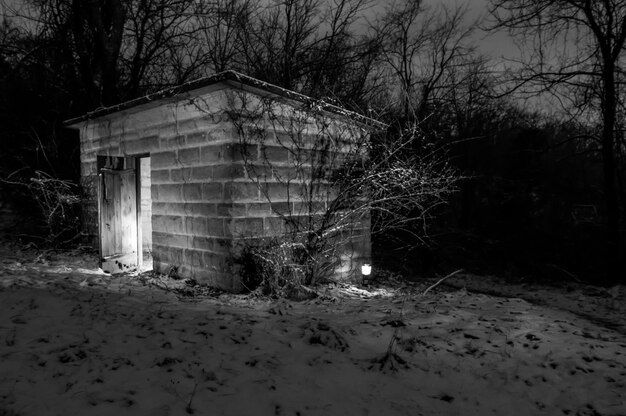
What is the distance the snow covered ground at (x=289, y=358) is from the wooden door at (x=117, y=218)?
1.93 meters

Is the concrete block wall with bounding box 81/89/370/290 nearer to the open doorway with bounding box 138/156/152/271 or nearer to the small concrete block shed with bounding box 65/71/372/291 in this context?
the small concrete block shed with bounding box 65/71/372/291

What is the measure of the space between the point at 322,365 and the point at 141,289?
358cm

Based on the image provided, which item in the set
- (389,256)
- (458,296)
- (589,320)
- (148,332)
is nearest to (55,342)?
(148,332)

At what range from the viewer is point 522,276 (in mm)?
14359

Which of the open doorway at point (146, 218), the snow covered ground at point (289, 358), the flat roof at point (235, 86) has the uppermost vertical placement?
the flat roof at point (235, 86)

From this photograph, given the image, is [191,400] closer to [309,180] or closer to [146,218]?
[309,180]

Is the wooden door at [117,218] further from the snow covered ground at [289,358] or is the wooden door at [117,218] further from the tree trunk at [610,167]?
the tree trunk at [610,167]

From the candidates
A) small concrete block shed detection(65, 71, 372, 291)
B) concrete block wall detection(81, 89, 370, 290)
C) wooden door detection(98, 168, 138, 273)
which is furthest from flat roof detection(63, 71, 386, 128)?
wooden door detection(98, 168, 138, 273)

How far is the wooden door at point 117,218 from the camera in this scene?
7023 mm

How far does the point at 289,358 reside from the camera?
3.31 metres

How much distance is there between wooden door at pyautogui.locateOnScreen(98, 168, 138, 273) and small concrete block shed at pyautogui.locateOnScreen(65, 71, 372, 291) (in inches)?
0.7

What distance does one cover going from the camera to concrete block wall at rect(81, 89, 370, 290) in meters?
5.59

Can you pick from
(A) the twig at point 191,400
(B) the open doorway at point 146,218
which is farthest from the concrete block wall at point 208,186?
(A) the twig at point 191,400

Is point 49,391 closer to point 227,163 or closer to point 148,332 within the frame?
point 148,332
